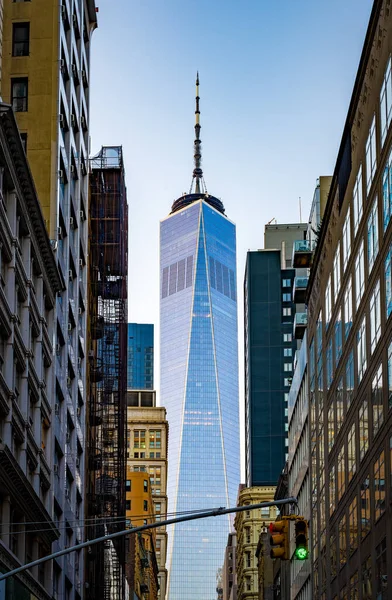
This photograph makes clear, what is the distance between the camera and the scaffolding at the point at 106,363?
89.4 metres

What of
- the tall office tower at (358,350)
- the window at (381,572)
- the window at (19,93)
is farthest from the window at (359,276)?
the window at (19,93)

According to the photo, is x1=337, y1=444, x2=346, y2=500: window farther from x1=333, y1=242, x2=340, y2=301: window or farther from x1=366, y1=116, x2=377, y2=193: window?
x1=366, y1=116, x2=377, y2=193: window

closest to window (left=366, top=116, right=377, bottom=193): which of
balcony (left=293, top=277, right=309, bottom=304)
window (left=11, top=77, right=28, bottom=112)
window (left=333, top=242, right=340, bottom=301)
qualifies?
window (left=333, top=242, right=340, bottom=301)

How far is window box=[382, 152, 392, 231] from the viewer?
152ft

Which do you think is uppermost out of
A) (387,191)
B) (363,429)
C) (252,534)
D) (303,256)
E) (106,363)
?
(303,256)

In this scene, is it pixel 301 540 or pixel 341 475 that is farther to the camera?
pixel 341 475

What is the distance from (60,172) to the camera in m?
66.2

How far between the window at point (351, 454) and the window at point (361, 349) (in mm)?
3798

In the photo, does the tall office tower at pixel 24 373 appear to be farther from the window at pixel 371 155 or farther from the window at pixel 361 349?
the window at pixel 361 349

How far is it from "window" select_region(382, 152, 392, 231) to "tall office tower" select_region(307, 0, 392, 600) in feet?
0.14

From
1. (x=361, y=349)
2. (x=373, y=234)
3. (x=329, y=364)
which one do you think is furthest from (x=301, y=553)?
(x=329, y=364)

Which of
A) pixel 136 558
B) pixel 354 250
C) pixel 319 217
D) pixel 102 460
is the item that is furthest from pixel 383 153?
pixel 136 558

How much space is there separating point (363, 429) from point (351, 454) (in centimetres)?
452

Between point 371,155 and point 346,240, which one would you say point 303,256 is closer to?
point 346,240
